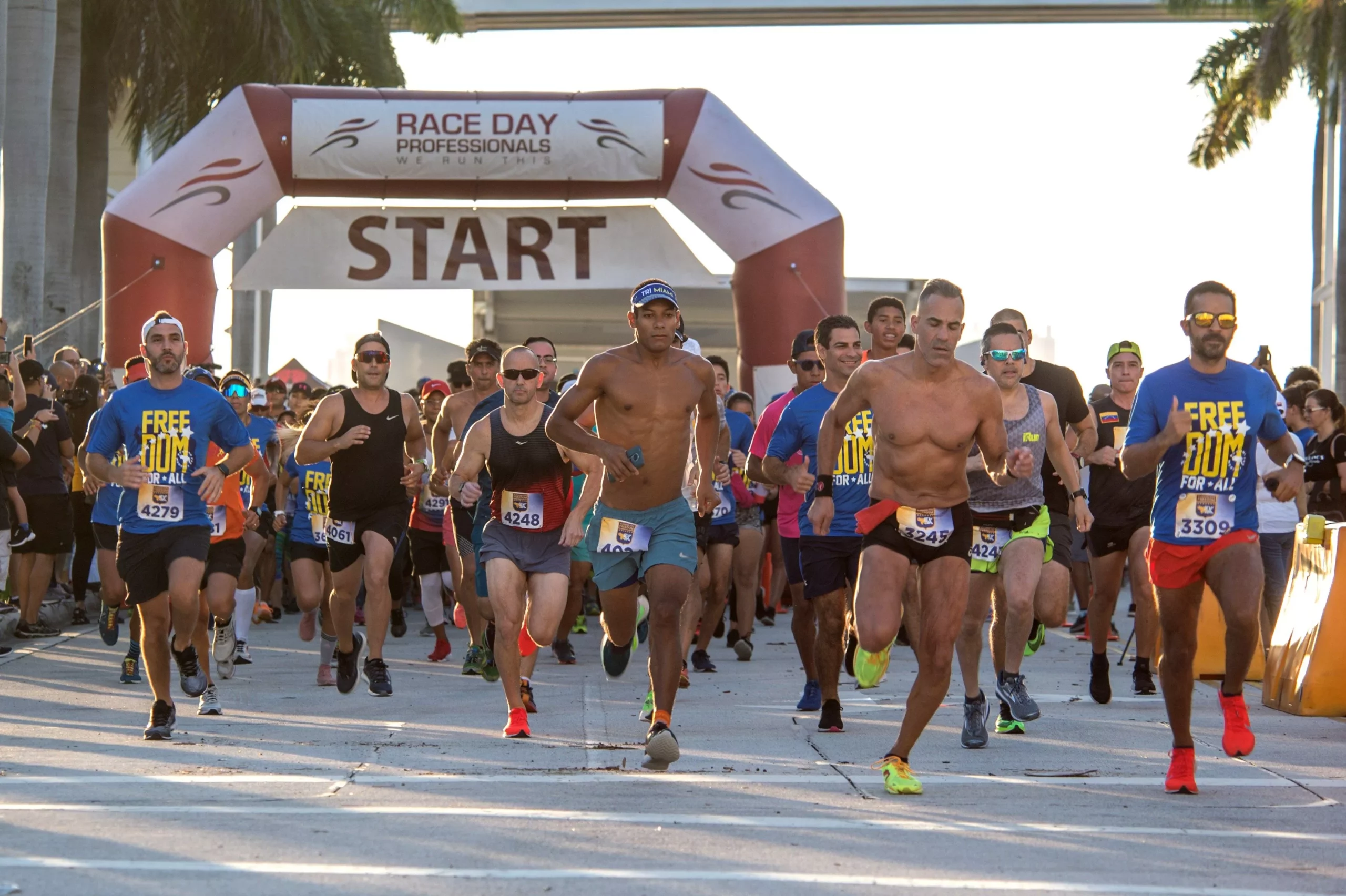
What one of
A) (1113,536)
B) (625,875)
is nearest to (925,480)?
(625,875)

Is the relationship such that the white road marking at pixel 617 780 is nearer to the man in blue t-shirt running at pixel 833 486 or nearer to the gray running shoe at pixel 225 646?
the man in blue t-shirt running at pixel 833 486

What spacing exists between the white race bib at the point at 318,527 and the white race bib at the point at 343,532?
51 centimetres

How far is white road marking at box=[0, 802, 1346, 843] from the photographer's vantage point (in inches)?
244

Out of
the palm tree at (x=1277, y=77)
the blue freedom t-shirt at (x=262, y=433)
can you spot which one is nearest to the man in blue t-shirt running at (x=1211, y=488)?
the blue freedom t-shirt at (x=262, y=433)

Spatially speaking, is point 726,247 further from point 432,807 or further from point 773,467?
point 432,807

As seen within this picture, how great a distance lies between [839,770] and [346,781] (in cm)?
199

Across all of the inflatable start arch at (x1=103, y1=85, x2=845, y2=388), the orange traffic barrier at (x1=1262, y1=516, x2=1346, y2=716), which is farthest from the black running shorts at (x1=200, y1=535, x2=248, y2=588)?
the inflatable start arch at (x1=103, y1=85, x2=845, y2=388)

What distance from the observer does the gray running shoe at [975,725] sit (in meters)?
8.38

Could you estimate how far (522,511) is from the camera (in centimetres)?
888

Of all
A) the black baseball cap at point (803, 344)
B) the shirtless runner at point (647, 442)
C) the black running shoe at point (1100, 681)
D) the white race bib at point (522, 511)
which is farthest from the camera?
the black baseball cap at point (803, 344)

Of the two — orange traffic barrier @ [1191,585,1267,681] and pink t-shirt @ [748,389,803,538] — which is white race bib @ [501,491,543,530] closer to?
pink t-shirt @ [748,389,803,538]

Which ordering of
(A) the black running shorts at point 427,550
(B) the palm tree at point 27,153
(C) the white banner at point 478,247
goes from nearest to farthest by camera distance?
(A) the black running shorts at point 427,550 < (C) the white banner at point 478,247 < (B) the palm tree at point 27,153

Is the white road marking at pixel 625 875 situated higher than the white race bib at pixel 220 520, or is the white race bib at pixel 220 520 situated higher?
the white race bib at pixel 220 520

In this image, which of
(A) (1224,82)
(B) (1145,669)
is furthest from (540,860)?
(A) (1224,82)
